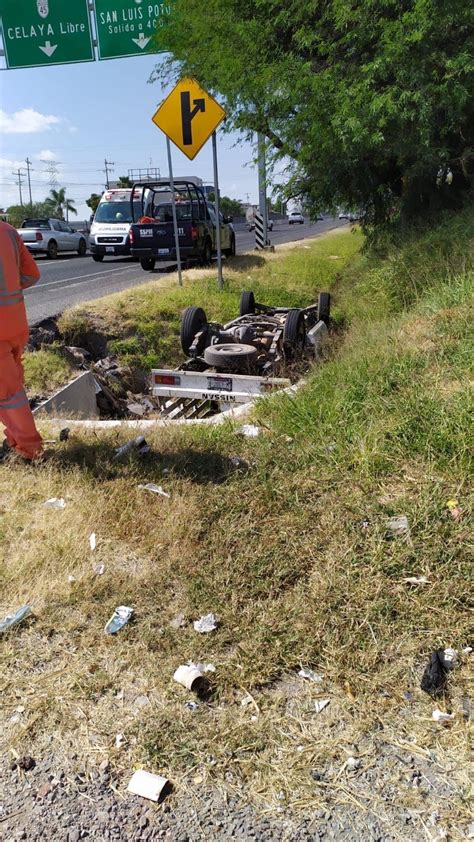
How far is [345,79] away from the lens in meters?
9.55

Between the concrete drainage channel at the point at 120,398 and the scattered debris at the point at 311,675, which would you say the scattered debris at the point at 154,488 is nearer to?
the concrete drainage channel at the point at 120,398

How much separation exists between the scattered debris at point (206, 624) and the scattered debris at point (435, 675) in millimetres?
922

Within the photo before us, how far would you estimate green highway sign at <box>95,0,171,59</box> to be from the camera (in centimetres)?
1480

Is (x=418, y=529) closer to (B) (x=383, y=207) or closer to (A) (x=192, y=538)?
(A) (x=192, y=538)

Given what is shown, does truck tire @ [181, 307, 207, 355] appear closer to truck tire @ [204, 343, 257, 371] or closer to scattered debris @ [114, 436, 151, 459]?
truck tire @ [204, 343, 257, 371]

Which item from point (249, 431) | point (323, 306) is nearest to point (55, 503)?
point (249, 431)

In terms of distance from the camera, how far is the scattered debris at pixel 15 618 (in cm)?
283

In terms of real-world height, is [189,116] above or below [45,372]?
above

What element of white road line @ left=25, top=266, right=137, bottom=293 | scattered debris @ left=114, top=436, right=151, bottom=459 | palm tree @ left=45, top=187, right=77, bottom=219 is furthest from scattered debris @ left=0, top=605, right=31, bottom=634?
palm tree @ left=45, top=187, right=77, bottom=219

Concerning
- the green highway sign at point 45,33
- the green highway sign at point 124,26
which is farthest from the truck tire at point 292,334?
the green highway sign at point 45,33

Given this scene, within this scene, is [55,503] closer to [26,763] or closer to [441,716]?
[26,763]

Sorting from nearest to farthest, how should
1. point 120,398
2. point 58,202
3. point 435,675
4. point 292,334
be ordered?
point 435,675
point 292,334
point 120,398
point 58,202

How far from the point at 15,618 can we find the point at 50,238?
24.3m

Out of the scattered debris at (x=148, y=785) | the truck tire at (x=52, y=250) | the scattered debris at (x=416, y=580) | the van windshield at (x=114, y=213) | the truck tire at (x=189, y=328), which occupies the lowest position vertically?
the scattered debris at (x=148, y=785)
